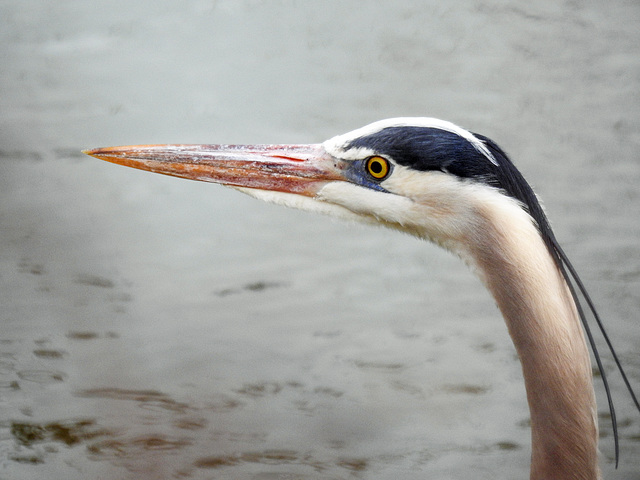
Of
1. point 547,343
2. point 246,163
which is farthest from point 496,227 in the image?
point 246,163

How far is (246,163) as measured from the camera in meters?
1.67

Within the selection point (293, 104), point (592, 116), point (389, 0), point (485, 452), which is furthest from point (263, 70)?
point (485, 452)

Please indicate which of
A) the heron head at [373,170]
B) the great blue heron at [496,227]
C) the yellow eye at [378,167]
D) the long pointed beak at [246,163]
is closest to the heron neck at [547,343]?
the great blue heron at [496,227]

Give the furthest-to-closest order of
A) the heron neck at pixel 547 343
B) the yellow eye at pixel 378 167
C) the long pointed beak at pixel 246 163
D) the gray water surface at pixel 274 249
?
the gray water surface at pixel 274 249 → the long pointed beak at pixel 246 163 → the yellow eye at pixel 378 167 → the heron neck at pixel 547 343

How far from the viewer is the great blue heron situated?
134 centimetres

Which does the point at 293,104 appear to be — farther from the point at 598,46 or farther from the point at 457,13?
the point at 598,46

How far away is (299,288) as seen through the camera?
3.02 meters

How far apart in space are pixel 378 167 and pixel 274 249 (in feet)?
5.37

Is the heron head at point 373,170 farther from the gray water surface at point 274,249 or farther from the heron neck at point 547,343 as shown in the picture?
the gray water surface at point 274,249

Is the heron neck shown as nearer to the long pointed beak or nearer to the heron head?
the heron head

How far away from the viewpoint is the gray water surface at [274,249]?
97.7 inches

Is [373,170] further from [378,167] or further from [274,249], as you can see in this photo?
[274,249]

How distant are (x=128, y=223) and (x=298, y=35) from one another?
1370 millimetres

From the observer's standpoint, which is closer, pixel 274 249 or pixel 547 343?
pixel 547 343
